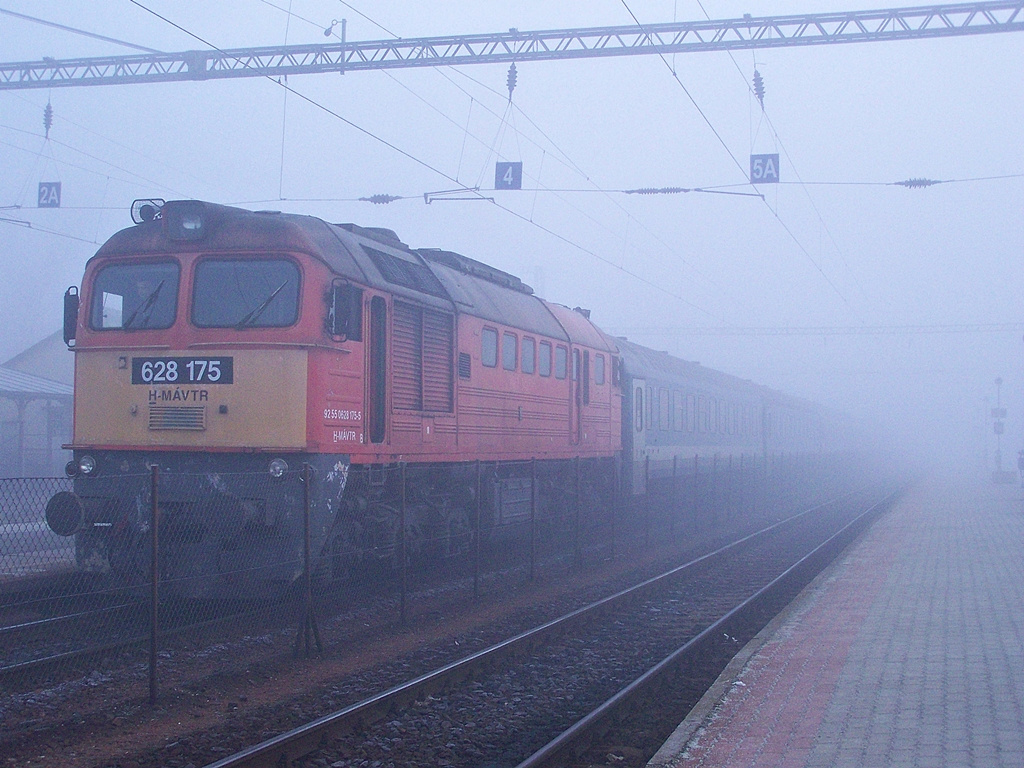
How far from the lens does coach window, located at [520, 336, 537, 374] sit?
1564 cm

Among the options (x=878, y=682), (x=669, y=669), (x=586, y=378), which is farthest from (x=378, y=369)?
(x=586, y=378)

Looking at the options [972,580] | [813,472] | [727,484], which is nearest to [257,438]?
[972,580]

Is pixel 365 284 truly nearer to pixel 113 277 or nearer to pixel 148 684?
pixel 113 277

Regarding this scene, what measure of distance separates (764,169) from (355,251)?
1149cm

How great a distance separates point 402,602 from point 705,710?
4.22 meters

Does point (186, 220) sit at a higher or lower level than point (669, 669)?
higher

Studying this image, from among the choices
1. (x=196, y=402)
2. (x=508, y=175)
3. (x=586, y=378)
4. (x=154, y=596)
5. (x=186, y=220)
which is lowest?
(x=154, y=596)

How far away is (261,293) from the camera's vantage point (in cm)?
1017

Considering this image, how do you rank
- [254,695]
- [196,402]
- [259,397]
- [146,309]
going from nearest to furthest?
1. [254,695]
2. [259,397]
3. [196,402]
4. [146,309]

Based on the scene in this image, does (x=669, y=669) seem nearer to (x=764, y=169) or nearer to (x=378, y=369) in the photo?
(x=378, y=369)

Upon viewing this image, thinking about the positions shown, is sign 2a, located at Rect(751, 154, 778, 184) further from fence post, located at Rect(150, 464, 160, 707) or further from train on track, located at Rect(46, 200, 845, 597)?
fence post, located at Rect(150, 464, 160, 707)

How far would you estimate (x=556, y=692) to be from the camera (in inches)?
315

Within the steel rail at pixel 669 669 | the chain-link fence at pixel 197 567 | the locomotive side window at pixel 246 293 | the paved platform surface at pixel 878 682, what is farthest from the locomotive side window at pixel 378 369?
the paved platform surface at pixel 878 682

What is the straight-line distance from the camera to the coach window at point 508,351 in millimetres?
14836
